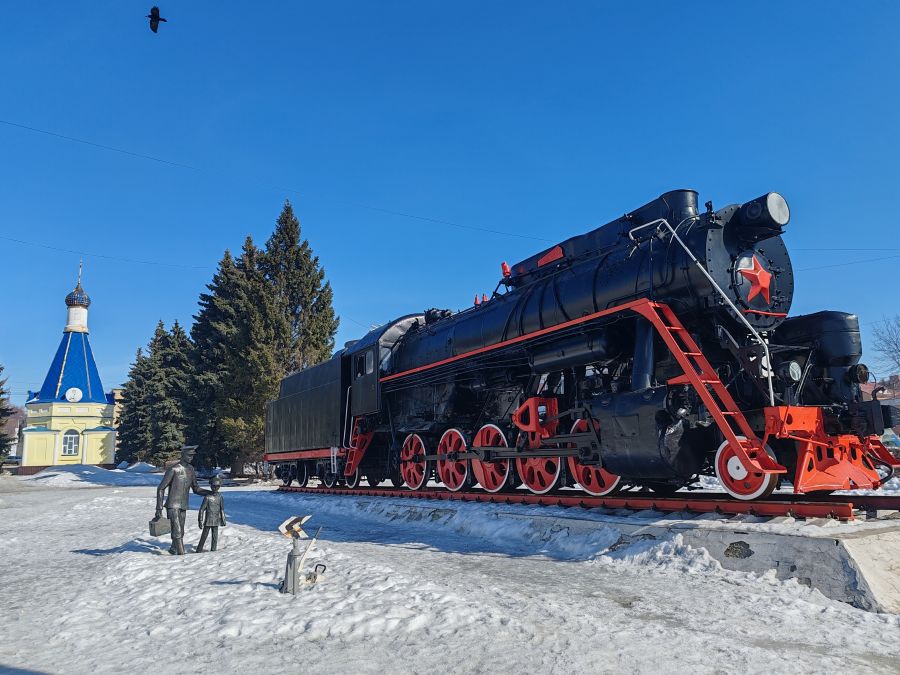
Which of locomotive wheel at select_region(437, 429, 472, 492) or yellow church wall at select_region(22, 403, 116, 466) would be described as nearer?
locomotive wheel at select_region(437, 429, 472, 492)

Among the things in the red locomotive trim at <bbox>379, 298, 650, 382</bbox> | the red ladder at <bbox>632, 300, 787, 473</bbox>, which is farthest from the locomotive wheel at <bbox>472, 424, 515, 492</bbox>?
the red ladder at <bbox>632, 300, 787, 473</bbox>

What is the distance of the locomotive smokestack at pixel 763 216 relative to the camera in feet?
25.4

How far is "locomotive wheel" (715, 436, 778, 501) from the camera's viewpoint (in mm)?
7073

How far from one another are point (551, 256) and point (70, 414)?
51.1 m

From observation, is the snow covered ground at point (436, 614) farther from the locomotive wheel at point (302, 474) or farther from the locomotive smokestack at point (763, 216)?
the locomotive wheel at point (302, 474)

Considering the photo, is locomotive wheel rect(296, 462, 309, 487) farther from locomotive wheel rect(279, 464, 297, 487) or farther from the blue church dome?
the blue church dome

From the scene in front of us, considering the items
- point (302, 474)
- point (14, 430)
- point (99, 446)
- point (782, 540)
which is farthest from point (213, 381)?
point (14, 430)

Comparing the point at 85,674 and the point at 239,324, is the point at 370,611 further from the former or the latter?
the point at 239,324

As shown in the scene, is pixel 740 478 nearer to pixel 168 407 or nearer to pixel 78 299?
pixel 168 407

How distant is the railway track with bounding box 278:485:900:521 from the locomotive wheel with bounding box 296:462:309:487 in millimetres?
9841

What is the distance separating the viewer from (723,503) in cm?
706

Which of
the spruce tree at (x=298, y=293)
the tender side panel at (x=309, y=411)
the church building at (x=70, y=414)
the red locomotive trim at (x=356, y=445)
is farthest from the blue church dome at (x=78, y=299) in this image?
the red locomotive trim at (x=356, y=445)

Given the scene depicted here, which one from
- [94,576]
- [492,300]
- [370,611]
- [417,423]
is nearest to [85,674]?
[370,611]

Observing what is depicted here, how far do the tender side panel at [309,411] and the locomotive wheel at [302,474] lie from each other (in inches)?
24.7
